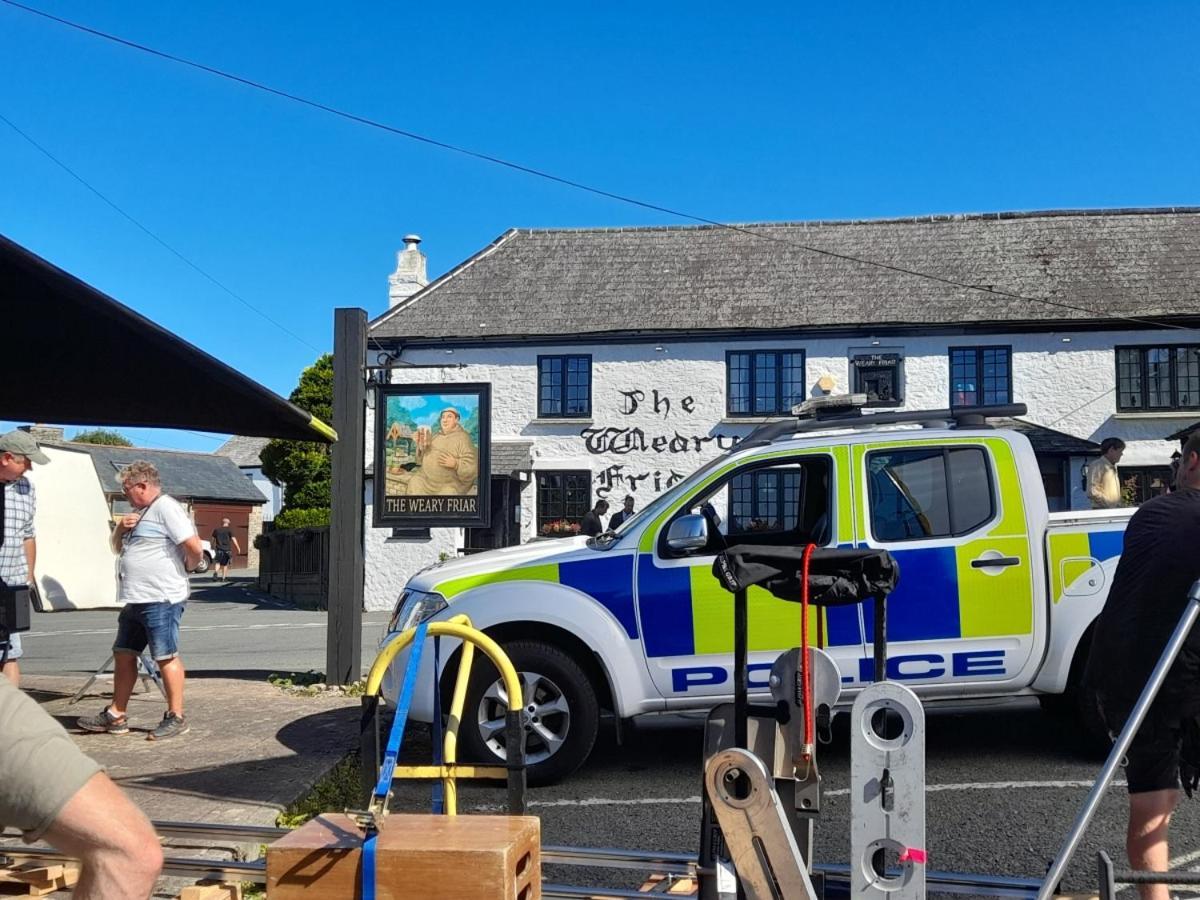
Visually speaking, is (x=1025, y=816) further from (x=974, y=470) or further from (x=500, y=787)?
(x=500, y=787)

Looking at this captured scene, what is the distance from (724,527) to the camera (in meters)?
7.93

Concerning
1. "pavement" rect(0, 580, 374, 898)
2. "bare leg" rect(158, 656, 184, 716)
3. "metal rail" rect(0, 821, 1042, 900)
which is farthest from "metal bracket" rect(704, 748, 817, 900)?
"bare leg" rect(158, 656, 184, 716)

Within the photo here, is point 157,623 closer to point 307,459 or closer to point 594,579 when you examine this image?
point 594,579

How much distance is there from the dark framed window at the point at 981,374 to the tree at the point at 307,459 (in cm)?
1651

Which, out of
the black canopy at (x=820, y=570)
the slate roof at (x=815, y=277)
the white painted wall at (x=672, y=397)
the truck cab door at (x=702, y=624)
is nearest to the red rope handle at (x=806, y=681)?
the black canopy at (x=820, y=570)

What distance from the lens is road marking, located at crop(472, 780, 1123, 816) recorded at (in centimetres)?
572

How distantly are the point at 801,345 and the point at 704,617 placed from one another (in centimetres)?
1708

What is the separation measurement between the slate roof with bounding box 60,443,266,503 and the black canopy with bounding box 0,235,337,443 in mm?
43364

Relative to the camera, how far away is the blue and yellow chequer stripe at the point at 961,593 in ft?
20.1

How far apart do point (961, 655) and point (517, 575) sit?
2.52 m

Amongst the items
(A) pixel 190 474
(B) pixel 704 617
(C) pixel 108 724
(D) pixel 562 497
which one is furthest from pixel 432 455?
(A) pixel 190 474

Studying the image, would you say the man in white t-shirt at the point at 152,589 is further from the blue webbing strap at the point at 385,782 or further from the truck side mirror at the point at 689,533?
the blue webbing strap at the point at 385,782

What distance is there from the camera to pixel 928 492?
6402 millimetres

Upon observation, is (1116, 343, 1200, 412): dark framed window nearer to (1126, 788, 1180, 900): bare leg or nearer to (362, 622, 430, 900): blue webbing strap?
(1126, 788, 1180, 900): bare leg
